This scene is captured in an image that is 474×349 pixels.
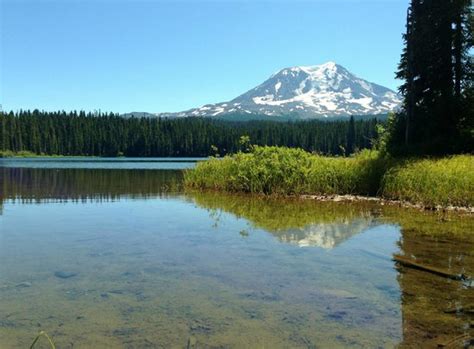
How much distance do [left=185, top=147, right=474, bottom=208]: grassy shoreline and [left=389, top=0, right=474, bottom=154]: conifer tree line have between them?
3.08 metres

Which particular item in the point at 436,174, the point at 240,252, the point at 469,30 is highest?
the point at 469,30

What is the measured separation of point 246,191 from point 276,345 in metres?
21.5

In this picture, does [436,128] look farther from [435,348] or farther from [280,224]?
[435,348]

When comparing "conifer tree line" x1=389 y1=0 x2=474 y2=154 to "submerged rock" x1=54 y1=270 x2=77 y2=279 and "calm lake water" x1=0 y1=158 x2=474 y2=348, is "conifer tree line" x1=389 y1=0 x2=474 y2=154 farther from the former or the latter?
"submerged rock" x1=54 y1=270 x2=77 y2=279

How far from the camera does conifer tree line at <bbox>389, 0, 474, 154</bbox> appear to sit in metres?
26.2

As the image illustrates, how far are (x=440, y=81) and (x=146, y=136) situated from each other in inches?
5294

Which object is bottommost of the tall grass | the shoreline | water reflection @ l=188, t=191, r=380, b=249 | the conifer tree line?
water reflection @ l=188, t=191, r=380, b=249

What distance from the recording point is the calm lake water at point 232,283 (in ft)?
19.1

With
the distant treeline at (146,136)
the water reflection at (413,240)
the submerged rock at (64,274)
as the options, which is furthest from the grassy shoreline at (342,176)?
the distant treeline at (146,136)

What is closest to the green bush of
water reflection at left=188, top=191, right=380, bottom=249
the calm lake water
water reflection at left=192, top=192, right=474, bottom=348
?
water reflection at left=188, top=191, right=380, bottom=249

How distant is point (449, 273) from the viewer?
8445 millimetres

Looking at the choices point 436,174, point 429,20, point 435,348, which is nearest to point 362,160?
point 436,174

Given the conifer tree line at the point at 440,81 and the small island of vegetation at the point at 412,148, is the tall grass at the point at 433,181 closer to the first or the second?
the small island of vegetation at the point at 412,148

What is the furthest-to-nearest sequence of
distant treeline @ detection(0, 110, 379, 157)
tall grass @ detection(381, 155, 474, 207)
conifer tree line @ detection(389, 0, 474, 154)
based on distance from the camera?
1. distant treeline @ detection(0, 110, 379, 157)
2. conifer tree line @ detection(389, 0, 474, 154)
3. tall grass @ detection(381, 155, 474, 207)
